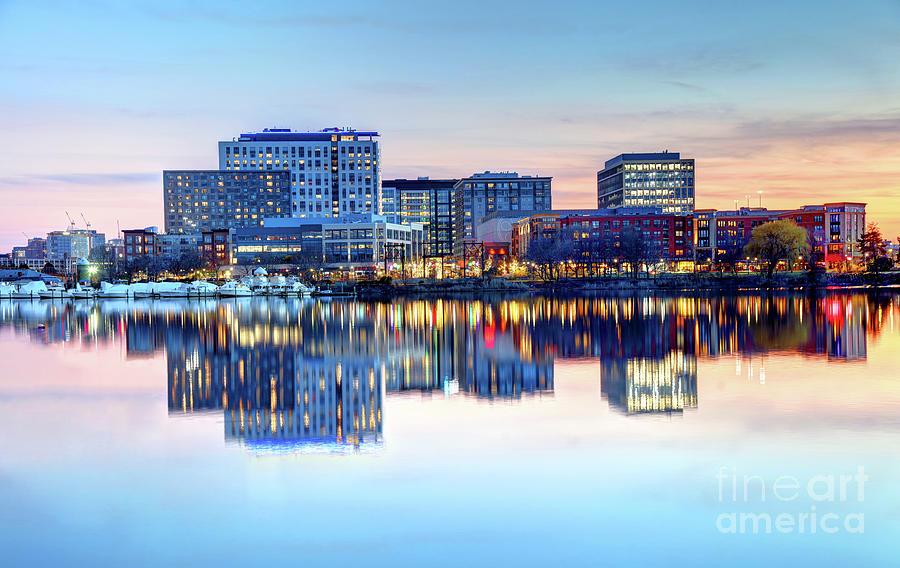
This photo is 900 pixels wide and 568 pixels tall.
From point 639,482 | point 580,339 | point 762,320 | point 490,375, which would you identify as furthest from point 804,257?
point 639,482

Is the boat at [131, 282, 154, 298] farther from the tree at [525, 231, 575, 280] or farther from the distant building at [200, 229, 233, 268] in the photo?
the distant building at [200, 229, 233, 268]

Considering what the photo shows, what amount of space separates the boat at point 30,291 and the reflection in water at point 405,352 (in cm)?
5717

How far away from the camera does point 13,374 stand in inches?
1057

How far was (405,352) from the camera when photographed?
32.4 meters

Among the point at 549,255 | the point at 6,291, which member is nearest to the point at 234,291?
the point at 6,291

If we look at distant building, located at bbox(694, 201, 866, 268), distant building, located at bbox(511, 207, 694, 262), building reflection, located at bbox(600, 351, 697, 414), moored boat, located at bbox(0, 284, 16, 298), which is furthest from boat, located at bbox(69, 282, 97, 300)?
distant building, located at bbox(694, 201, 866, 268)

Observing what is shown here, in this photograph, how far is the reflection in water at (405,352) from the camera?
18.8 m

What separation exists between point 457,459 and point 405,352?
1875 cm

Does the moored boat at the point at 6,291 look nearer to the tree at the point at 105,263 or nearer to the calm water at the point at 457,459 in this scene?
the tree at the point at 105,263

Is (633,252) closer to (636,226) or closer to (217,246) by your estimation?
(636,226)

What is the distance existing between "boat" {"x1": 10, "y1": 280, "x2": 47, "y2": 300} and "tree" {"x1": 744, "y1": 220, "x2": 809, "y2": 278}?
408 feet

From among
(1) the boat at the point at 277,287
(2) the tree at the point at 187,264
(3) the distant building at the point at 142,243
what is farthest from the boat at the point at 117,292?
(3) the distant building at the point at 142,243

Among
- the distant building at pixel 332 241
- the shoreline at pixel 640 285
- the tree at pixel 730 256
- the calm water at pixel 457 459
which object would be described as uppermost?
the distant building at pixel 332 241

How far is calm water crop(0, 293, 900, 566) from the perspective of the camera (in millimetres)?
9797
